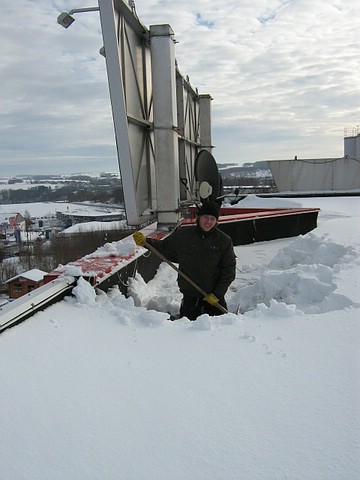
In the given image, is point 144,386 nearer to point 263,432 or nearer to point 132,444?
point 132,444

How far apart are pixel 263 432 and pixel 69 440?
1001 millimetres

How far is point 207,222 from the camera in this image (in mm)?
4656

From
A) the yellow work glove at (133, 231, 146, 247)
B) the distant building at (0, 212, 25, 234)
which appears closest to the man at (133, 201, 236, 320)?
the yellow work glove at (133, 231, 146, 247)

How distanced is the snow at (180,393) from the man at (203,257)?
89 cm

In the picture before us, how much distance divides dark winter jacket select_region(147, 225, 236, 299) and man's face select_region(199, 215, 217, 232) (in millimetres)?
63

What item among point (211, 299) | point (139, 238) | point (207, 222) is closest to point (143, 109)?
point (139, 238)

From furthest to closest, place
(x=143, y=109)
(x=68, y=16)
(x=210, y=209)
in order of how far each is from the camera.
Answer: (x=143, y=109) → (x=68, y=16) → (x=210, y=209)

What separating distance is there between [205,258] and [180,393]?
7.62 ft

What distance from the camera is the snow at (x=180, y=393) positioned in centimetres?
204

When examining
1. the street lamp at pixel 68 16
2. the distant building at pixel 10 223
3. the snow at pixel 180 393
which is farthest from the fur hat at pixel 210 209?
the distant building at pixel 10 223

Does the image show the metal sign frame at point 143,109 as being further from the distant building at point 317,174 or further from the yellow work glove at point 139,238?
the distant building at point 317,174

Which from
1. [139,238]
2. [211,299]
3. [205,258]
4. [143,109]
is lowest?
[211,299]

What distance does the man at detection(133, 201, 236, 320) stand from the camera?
15.5 feet

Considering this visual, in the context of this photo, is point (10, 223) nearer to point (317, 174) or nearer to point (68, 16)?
point (317, 174)
